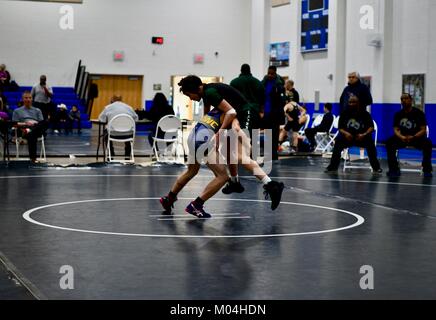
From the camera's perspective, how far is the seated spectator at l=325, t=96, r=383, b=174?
13.3 m

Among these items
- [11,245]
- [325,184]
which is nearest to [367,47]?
[325,184]

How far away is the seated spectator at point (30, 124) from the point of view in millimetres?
14367

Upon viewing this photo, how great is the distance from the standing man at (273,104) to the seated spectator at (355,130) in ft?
7.59

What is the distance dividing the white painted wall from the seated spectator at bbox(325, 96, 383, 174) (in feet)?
62.9

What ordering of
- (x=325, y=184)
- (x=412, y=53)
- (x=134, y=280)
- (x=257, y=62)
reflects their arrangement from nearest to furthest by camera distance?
(x=134, y=280)
(x=325, y=184)
(x=412, y=53)
(x=257, y=62)

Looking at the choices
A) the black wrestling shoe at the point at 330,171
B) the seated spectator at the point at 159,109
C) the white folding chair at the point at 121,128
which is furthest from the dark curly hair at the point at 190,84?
the seated spectator at the point at 159,109

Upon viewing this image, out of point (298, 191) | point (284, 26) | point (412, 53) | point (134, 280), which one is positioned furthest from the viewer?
point (284, 26)

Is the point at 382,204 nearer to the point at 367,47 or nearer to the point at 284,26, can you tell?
the point at 367,47

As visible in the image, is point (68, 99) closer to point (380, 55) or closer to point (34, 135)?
point (380, 55)

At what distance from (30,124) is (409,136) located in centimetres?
647

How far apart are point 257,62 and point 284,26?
2.94 metres

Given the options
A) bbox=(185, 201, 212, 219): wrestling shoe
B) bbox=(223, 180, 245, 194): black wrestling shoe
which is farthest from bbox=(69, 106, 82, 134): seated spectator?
bbox=(185, 201, 212, 219): wrestling shoe

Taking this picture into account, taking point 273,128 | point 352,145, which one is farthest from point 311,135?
point 352,145

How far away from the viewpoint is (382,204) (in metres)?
9.54
